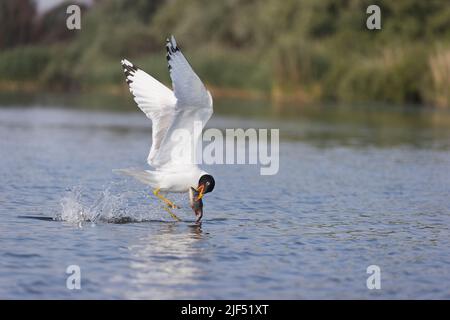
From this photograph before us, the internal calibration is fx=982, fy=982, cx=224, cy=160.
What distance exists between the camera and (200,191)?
10.1 m

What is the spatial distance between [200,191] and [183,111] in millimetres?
872

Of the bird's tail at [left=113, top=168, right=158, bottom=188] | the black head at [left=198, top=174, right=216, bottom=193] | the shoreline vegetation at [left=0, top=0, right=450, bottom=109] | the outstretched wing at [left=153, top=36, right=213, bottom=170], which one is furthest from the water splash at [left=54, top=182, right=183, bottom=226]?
the shoreline vegetation at [left=0, top=0, right=450, bottom=109]

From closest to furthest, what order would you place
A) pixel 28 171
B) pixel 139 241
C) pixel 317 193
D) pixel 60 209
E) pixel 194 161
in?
pixel 139 241, pixel 194 161, pixel 60 209, pixel 317 193, pixel 28 171

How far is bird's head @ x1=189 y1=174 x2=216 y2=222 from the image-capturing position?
10.1 m

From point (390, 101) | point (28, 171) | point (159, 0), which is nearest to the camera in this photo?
point (28, 171)

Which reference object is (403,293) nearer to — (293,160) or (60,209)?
(60,209)

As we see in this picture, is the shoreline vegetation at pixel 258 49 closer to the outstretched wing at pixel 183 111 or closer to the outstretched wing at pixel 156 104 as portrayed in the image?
the outstretched wing at pixel 156 104

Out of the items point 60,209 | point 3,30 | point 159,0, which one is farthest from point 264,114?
point 159,0

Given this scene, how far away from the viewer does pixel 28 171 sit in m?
14.6

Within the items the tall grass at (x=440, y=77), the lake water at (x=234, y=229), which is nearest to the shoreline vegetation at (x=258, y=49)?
the tall grass at (x=440, y=77)

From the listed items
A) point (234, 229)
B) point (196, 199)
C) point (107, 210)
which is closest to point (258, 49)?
point (107, 210)

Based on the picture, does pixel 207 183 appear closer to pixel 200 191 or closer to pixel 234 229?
pixel 200 191

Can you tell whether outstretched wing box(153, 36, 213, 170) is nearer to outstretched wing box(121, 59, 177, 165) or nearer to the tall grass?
outstretched wing box(121, 59, 177, 165)

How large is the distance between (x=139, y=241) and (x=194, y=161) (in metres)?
1.35
